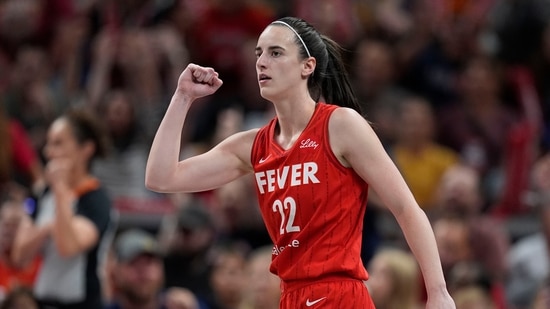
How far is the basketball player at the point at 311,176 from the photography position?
4855 millimetres

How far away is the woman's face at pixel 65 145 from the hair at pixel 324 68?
218cm

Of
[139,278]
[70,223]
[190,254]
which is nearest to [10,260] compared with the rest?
[139,278]

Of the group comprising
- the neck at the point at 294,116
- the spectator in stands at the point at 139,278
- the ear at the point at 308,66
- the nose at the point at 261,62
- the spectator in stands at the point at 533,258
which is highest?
the nose at the point at 261,62

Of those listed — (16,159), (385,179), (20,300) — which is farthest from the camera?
(16,159)

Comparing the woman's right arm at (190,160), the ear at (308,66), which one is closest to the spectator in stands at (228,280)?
the woman's right arm at (190,160)

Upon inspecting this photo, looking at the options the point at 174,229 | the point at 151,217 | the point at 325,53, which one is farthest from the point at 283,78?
the point at 151,217

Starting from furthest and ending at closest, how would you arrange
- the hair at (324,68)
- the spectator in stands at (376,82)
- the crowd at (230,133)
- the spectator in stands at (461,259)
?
the spectator in stands at (376,82) → the spectator in stands at (461,259) → the crowd at (230,133) → the hair at (324,68)

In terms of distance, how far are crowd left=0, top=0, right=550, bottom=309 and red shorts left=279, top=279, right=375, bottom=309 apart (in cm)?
216

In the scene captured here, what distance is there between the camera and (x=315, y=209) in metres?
4.89

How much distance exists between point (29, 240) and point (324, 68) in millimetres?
2495

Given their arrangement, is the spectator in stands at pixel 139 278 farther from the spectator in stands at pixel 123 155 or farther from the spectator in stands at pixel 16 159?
the spectator in stands at pixel 123 155

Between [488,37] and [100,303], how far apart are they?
18.8 feet

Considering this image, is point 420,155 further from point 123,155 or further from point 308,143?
point 308,143

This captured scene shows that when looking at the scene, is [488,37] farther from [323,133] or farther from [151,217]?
[323,133]
